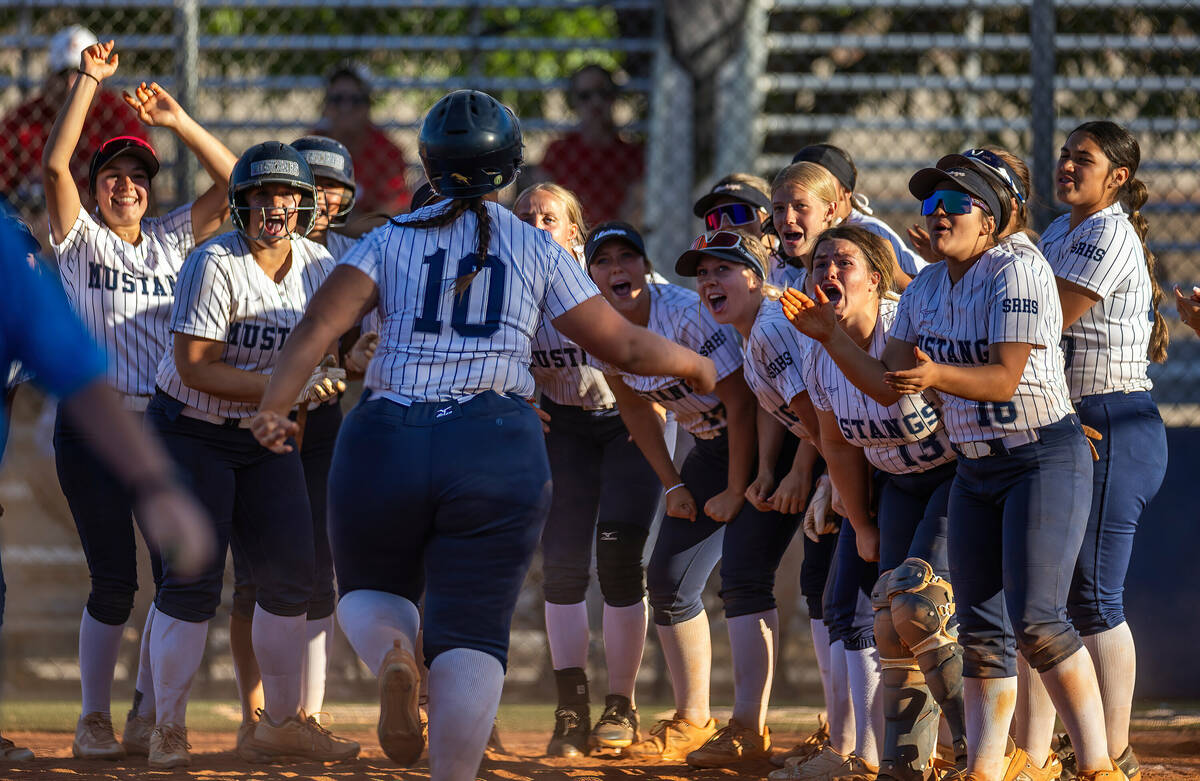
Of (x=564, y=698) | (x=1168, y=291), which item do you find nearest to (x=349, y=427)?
(x=564, y=698)

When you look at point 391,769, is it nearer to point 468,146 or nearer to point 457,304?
A: point 457,304

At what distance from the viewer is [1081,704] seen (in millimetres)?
3730

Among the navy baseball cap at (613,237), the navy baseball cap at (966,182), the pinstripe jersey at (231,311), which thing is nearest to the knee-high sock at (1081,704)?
the navy baseball cap at (966,182)

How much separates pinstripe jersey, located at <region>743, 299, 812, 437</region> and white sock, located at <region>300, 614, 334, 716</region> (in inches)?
74.0

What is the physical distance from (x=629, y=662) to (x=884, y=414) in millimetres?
1693

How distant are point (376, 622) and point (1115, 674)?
93.9 inches

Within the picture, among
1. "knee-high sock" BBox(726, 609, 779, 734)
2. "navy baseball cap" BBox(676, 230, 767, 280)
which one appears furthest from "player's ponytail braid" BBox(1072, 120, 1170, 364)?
"knee-high sock" BBox(726, 609, 779, 734)

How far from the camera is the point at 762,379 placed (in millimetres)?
4434

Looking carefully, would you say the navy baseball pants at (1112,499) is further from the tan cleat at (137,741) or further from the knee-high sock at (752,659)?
the tan cleat at (137,741)

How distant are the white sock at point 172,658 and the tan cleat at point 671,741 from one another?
5.17 ft

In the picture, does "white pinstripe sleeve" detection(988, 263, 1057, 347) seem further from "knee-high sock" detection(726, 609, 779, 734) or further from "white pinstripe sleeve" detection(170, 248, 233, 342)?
"white pinstripe sleeve" detection(170, 248, 233, 342)

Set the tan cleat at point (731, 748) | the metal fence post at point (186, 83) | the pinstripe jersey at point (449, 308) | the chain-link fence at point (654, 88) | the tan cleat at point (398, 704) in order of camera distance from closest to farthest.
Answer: the tan cleat at point (398, 704) < the pinstripe jersey at point (449, 308) < the tan cleat at point (731, 748) < the metal fence post at point (186, 83) < the chain-link fence at point (654, 88)

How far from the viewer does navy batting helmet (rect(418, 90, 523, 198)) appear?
3.22 metres

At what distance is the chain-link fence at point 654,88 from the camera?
7.16 meters
